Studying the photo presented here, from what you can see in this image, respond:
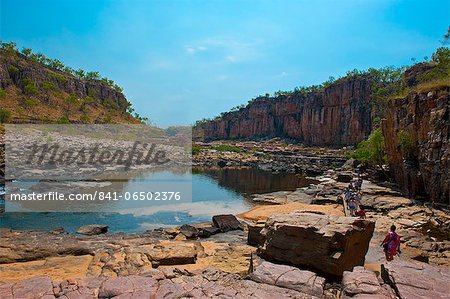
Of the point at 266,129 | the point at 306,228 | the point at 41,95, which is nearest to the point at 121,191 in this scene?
the point at 306,228

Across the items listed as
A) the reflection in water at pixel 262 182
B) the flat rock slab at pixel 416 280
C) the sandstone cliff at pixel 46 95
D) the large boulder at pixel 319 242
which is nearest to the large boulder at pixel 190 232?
the large boulder at pixel 319 242

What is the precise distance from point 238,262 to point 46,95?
296 ft

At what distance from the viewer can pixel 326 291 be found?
809cm

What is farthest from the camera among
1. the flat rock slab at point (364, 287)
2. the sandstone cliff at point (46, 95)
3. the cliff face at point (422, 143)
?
the sandstone cliff at point (46, 95)

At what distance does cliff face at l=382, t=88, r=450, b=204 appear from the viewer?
22.4 m

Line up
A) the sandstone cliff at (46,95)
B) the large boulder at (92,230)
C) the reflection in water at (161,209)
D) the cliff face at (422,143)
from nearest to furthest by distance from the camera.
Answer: the large boulder at (92,230), the reflection in water at (161,209), the cliff face at (422,143), the sandstone cliff at (46,95)

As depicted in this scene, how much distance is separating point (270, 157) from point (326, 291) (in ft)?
238

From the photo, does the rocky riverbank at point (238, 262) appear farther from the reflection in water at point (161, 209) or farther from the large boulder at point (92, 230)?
the reflection in water at point (161, 209)

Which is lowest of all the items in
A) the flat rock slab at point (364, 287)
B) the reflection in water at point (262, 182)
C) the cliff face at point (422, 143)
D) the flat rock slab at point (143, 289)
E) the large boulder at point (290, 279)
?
the reflection in water at point (262, 182)

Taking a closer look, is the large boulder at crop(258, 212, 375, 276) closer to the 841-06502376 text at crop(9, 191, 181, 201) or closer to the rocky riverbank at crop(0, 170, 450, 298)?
the rocky riverbank at crop(0, 170, 450, 298)

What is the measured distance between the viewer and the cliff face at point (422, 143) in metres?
22.4

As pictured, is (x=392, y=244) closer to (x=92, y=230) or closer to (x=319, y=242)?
(x=319, y=242)

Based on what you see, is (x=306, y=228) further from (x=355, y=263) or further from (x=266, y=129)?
(x=266, y=129)

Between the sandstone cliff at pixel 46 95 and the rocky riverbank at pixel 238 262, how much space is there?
192 feet
